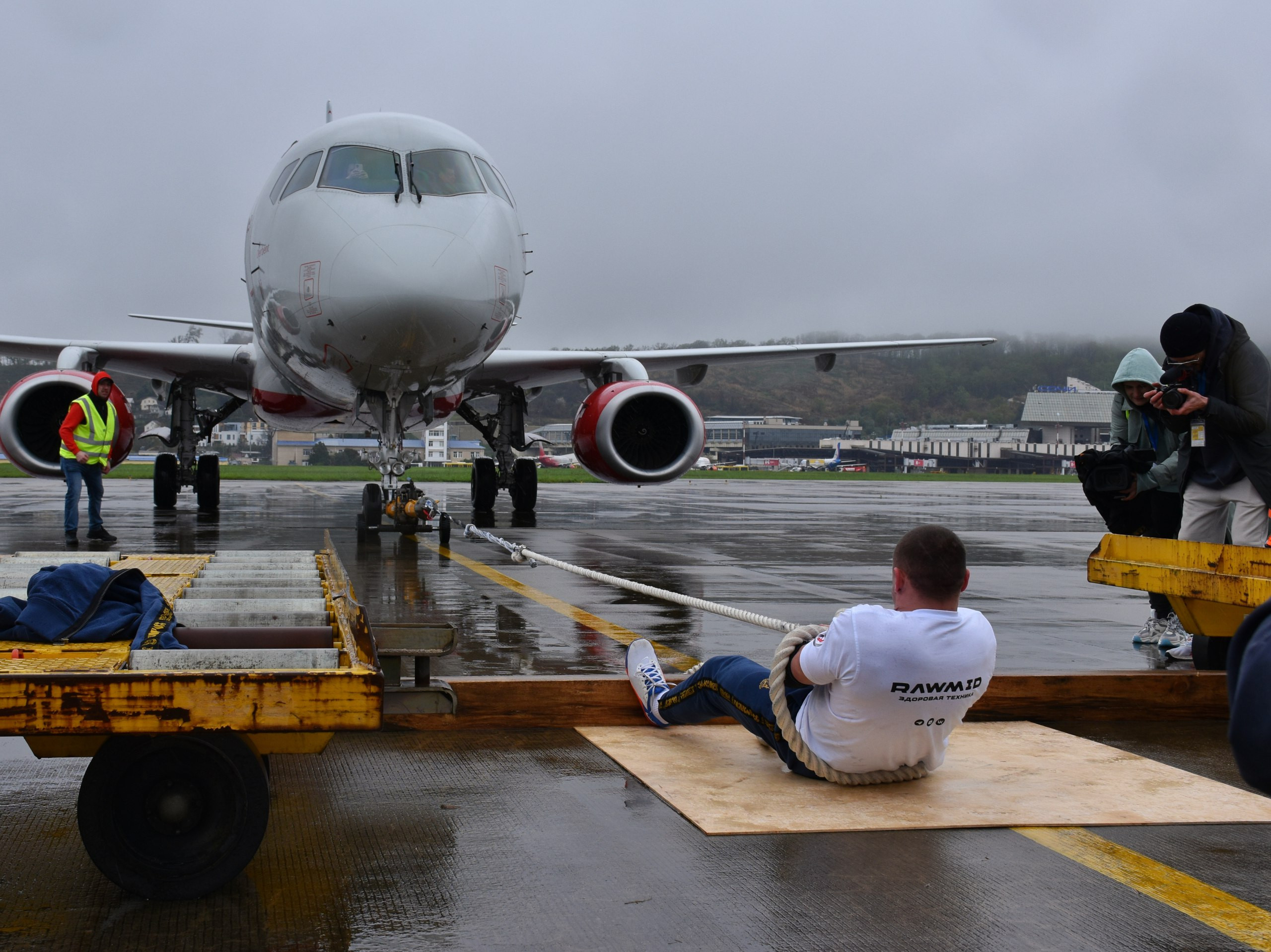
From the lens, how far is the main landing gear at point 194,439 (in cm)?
1503

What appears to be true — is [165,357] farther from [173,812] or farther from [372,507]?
[173,812]

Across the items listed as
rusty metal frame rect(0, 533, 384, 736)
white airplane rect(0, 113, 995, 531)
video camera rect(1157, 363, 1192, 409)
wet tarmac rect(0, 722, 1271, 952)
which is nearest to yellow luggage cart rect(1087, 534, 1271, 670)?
video camera rect(1157, 363, 1192, 409)

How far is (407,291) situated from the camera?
8.47 m

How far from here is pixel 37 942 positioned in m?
2.18

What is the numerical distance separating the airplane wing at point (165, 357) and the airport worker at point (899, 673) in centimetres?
1197

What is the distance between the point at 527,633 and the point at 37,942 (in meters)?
3.67

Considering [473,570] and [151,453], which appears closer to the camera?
[473,570]

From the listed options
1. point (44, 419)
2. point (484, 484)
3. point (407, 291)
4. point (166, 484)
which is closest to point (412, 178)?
point (407, 291)

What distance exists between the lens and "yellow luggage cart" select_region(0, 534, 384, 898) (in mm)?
2391

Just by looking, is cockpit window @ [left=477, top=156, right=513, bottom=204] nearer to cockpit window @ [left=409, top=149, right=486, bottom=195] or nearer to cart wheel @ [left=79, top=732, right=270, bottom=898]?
cockpit window @ [left=409, top=149, right=486, bottom=195]

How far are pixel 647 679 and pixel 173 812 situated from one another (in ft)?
5.86

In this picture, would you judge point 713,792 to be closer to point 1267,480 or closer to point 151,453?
point 1267,480

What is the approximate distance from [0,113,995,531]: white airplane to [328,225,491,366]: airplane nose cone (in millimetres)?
12

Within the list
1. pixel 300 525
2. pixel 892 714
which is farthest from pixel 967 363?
pixel 892 714
